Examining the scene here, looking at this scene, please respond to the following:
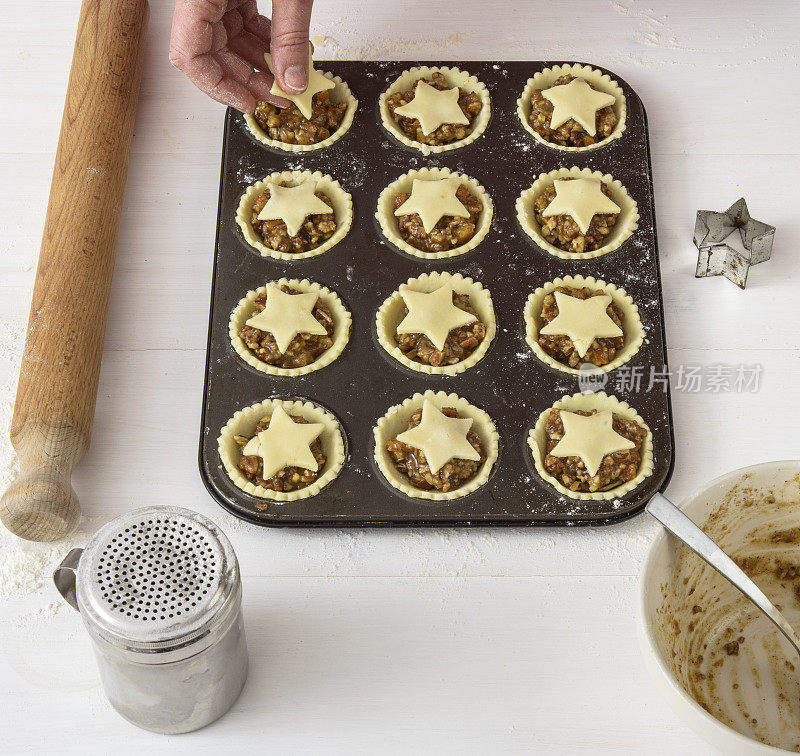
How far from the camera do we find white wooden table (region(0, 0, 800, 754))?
1.94 metres

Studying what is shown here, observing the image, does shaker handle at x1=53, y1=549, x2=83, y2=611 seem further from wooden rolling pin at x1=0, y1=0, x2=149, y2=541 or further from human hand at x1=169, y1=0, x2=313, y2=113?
human hand at x1=169, y1=0, x2=313, y2=113

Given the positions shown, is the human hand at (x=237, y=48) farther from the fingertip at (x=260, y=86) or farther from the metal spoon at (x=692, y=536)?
the metal spoon at (x=692, y=536)

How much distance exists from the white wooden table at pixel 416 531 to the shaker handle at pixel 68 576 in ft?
1.21

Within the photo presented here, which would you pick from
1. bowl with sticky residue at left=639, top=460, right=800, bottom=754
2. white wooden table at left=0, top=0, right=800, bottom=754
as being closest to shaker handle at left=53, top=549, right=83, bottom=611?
white wooden table at left=0, top=0, right=800, bottom=754

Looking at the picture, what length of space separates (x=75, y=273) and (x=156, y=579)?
1018 mm

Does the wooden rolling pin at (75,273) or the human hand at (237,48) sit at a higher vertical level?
the human hand at (237,48)

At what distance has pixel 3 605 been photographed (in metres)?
2.05

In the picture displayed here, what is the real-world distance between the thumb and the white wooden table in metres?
0.37

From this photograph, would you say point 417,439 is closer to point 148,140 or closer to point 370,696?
point 370,696

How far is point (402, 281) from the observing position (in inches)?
95.7

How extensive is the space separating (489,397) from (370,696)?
0.73 metres

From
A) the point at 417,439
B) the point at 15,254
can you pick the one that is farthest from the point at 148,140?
the point at 417,439

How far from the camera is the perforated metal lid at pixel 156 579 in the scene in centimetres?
157

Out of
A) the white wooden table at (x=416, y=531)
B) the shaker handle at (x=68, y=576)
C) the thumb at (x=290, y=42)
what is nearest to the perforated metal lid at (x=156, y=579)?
the shaker handle at (x=68, y=576)
